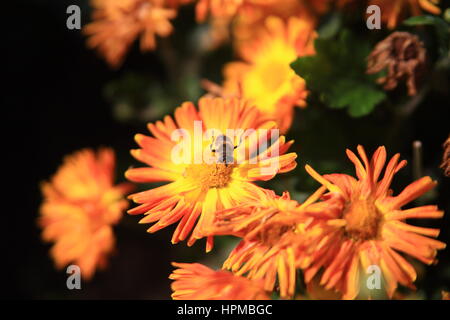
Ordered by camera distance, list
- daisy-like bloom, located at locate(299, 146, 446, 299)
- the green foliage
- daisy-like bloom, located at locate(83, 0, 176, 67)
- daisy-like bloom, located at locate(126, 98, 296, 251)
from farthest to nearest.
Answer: daisy-like bloom, located at locate(83, 0, 176, 67) < the green foliage < daisy-like bloom, located at locate(126, 98, 296, 251) < daisy-like bloom, located at locate(299, 146, 446, 299)

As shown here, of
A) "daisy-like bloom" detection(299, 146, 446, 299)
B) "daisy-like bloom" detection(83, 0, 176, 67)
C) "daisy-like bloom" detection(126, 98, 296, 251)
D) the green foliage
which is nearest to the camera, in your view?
"daisy-like bloom" detection(299, 146, 446, 299)

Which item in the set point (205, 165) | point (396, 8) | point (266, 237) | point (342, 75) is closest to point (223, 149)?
point (205, 165)

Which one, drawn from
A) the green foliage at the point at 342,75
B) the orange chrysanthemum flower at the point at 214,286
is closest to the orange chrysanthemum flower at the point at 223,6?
the green foliage at the point at 342,75

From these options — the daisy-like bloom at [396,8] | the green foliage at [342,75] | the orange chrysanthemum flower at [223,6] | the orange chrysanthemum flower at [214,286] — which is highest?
the orange chrysanthemum flower at [223,6]

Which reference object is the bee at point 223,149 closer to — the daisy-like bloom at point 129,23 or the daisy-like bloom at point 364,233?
the daisy-like bloom at point 364,233

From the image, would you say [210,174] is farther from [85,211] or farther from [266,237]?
[85,211]

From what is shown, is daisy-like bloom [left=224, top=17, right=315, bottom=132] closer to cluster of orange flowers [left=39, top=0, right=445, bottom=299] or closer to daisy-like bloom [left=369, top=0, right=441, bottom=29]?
cluster of orange flowers [left=39, top=0, right=445, bottom=299]

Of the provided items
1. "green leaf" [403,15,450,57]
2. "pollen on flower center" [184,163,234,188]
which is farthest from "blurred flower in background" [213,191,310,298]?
"green leaf" [403,15,450,57]
